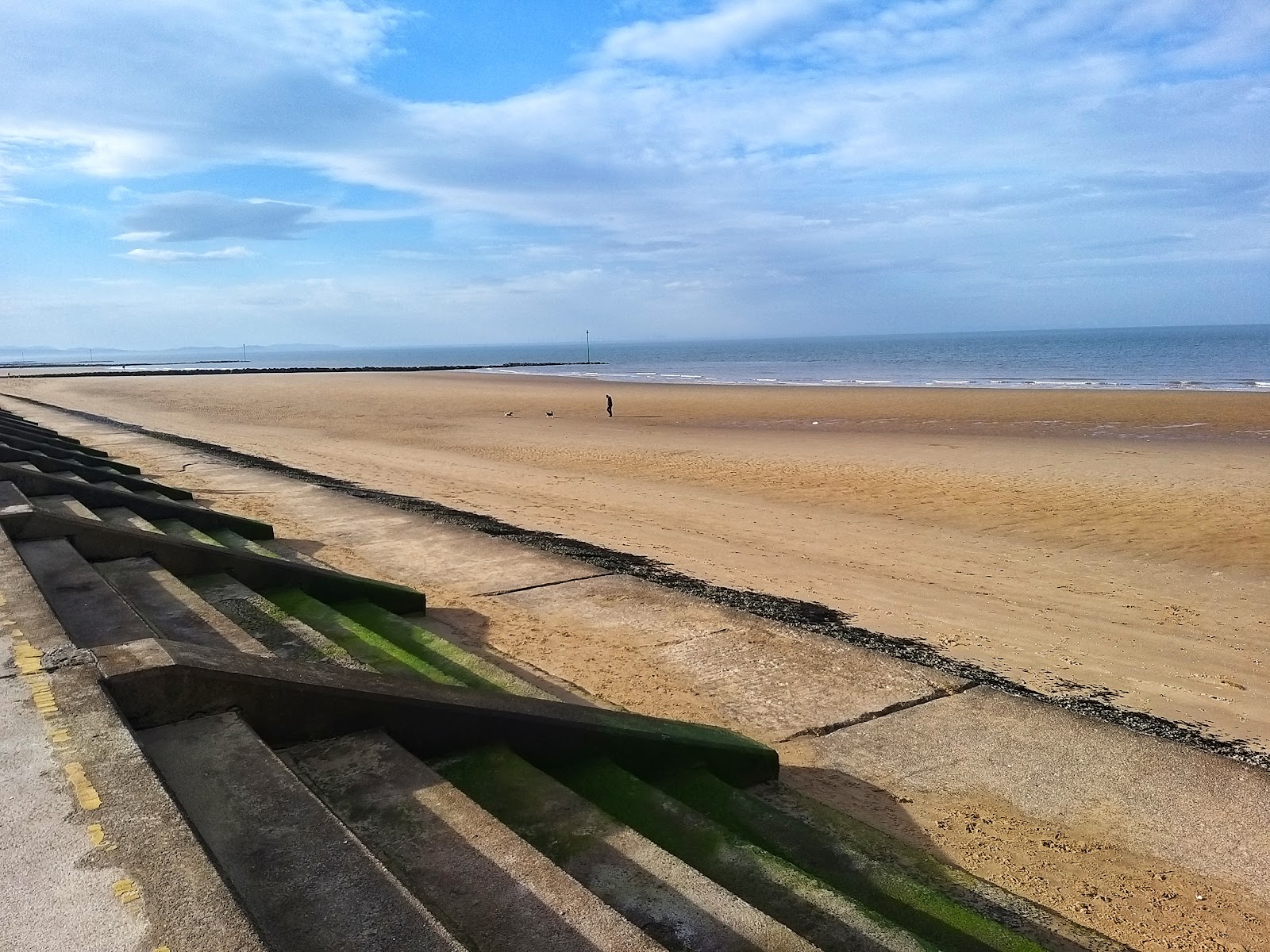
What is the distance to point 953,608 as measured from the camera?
263 inches

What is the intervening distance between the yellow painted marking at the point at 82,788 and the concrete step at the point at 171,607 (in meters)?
1.11

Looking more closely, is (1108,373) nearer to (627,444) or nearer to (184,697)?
(627,444)

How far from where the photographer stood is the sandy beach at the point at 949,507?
19.2ft

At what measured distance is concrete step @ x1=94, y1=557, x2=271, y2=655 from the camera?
356 centimetres

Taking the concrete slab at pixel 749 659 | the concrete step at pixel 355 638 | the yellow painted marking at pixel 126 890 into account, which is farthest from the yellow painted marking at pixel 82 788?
the concrete slab at pixel 749 659

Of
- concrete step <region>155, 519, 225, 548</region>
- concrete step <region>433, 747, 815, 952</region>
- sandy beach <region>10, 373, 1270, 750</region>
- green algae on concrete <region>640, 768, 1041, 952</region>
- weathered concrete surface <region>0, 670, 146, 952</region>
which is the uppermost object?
weathered concrete surface <region>0, 670, 146, 952</region>

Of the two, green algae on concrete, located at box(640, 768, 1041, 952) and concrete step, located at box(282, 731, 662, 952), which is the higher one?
concrete step, located at box(282, 731, 662, 952)

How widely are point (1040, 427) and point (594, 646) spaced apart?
2171 cm

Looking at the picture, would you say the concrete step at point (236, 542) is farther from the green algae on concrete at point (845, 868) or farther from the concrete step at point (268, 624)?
the green algae on concrete at point (845, 868)

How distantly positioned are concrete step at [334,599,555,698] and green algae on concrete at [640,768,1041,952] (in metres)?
1.00

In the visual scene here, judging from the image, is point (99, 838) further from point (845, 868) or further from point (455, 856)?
point (845, 868)

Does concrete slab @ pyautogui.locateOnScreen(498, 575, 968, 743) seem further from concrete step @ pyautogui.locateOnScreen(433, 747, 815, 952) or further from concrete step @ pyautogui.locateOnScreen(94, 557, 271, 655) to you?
concrete step @ pyautogui.locateOnScreen(94, 557, 271, 655)

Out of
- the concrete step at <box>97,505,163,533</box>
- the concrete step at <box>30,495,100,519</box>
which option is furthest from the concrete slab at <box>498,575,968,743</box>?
the concrete step at <box>30,495,100,519</box>

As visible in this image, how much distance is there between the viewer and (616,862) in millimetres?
2426
